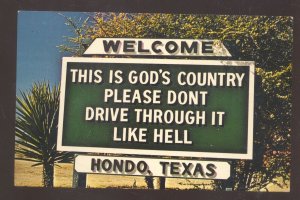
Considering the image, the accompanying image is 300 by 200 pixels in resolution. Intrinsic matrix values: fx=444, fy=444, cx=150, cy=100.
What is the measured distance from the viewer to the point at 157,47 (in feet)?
13.4

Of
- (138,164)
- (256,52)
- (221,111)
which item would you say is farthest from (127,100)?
(256,52)

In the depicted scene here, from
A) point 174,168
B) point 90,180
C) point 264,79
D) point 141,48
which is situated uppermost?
point 141,48

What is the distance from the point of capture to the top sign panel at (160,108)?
13.2ft

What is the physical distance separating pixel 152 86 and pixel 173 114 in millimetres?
320

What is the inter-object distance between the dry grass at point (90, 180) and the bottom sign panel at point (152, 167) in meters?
0.05

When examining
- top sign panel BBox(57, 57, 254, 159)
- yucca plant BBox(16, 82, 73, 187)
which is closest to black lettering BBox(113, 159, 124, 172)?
top sign panel BBox(57, 57, 254, 159)

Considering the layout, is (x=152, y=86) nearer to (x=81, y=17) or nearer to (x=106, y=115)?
(x=106, y=115)

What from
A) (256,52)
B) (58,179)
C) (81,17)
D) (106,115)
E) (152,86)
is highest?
(81,17)

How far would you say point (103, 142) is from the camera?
4062mm

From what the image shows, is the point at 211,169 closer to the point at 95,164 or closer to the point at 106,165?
the point at 106,165

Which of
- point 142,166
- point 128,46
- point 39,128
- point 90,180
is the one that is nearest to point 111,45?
point 128,46

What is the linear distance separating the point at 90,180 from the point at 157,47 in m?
1.38

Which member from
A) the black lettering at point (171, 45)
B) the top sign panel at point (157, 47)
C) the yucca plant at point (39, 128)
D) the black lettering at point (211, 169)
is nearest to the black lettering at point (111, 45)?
the top sign panel at point (157, 47)

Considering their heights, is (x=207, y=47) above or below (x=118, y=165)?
above
